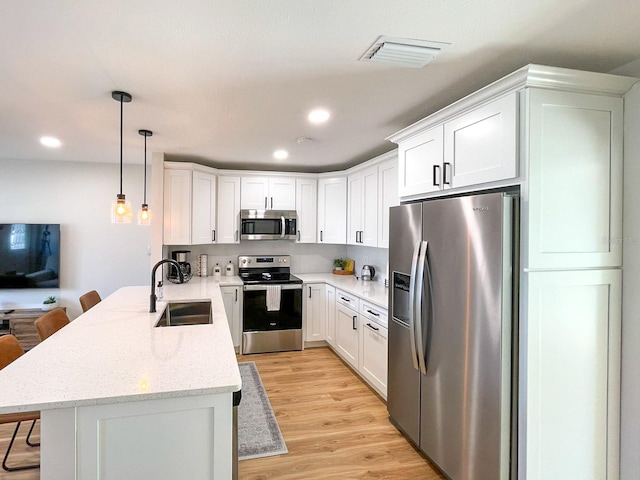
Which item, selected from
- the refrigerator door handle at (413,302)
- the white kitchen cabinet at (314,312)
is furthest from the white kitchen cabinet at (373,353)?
the white kitchen cabinet at (314,312)

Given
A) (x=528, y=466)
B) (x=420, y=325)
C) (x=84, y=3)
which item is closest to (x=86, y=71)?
(x=84, y=3)

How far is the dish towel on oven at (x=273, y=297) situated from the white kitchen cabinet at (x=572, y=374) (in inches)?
123

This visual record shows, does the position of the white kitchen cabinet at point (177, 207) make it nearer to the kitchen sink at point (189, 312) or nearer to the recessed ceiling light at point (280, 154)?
the recessed ceiling light at point (280, 154)

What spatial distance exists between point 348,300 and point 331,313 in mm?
591

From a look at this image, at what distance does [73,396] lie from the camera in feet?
4.50

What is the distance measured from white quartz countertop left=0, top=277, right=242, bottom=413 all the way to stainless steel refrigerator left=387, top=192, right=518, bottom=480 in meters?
1.17

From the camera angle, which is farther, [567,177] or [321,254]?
[321,254]

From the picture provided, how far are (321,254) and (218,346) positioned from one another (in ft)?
11.9

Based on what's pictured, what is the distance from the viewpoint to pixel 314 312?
4.76 m

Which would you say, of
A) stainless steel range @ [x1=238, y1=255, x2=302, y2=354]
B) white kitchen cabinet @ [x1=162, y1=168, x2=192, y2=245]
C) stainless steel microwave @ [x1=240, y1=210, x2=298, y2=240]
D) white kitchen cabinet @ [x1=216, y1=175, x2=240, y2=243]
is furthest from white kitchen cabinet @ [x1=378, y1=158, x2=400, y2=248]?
white kitchen cabinet @ [x1=162, y1=168, x2=192, y2=245]

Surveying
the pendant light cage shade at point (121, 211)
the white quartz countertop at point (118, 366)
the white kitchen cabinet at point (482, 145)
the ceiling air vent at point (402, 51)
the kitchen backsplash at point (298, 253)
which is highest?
the ceiling air vent at point (402, 51)

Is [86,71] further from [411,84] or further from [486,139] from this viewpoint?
[486,139]

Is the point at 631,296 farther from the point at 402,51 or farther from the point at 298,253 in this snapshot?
the point at 298,253

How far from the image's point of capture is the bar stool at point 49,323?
8.05ft
